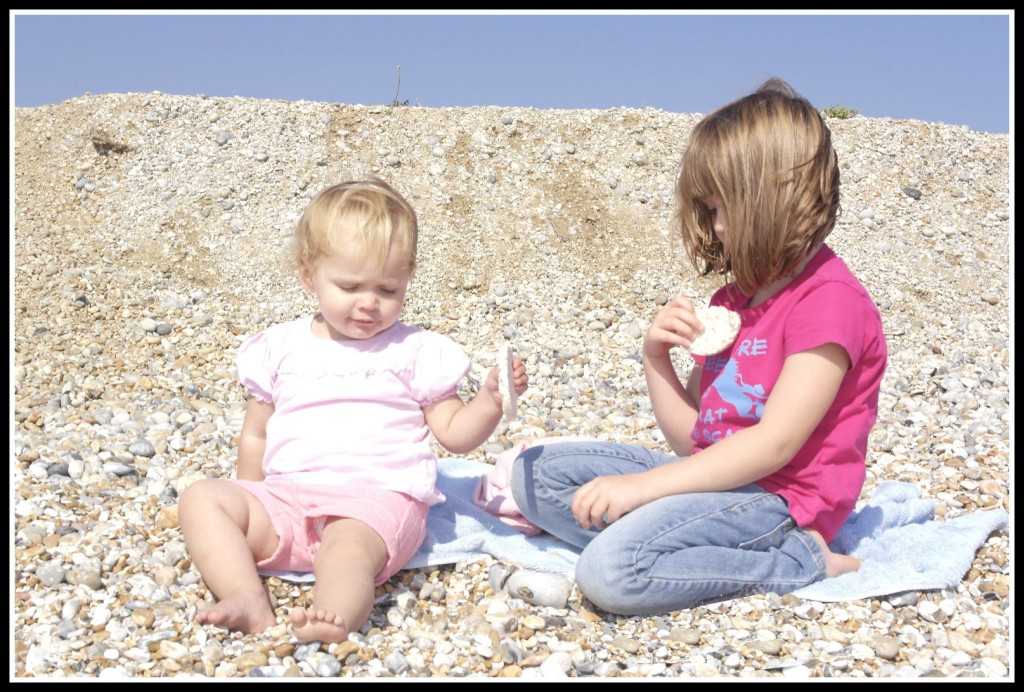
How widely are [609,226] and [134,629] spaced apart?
21.1 feet

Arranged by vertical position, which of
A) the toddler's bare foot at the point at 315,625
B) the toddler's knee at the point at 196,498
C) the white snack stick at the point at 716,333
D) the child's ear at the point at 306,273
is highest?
the child's ear at the point at 306,273

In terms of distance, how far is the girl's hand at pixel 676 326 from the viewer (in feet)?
10.1

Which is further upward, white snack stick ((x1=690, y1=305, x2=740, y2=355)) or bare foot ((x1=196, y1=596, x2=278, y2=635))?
white snack stick ((x1=690, y1=305, x2=740, y2=355))

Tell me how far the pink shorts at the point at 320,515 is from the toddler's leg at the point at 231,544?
1.6 inches

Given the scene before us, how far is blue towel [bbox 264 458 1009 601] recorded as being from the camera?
3016 millimetres

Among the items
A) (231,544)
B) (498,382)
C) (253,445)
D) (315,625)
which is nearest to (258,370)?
(253,445)

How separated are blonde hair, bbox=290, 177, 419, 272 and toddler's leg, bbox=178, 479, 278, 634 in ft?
2.73

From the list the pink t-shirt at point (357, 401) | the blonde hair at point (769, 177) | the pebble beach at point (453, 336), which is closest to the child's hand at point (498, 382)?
the pink t-shirt at point (357, 401)

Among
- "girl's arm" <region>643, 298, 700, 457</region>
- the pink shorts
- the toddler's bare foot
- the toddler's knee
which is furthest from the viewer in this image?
"girl's arm" <region>643, 298, 700, 457</region>

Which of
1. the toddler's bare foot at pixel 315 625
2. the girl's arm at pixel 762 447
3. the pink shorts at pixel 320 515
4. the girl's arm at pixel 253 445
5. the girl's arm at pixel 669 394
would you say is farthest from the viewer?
the girl's arm at pixel 253 445

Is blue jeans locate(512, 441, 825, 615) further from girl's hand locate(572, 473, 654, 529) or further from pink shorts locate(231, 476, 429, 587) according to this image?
pink shorts locate(231, 476, 429, 587)

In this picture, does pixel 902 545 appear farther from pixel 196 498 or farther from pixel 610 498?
pixel 196 498

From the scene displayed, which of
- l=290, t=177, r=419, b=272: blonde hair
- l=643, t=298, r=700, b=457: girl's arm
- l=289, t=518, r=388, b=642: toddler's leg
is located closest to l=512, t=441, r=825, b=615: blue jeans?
l=643, t=298, r=700, b=457: girl's arm

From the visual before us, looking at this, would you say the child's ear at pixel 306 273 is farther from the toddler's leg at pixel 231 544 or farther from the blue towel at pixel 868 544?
the blue towel at pixel 868 544
